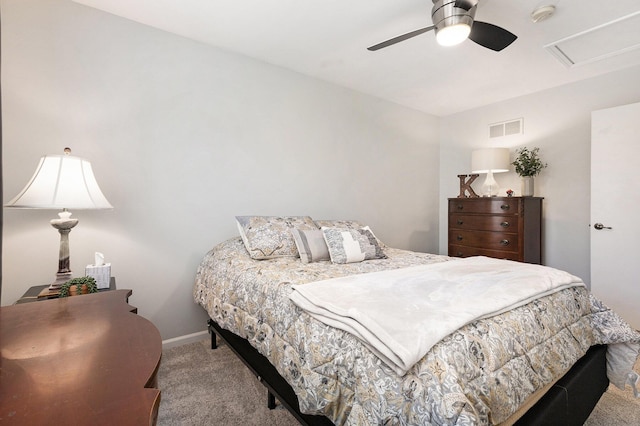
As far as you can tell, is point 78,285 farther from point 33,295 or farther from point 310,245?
point 310,245

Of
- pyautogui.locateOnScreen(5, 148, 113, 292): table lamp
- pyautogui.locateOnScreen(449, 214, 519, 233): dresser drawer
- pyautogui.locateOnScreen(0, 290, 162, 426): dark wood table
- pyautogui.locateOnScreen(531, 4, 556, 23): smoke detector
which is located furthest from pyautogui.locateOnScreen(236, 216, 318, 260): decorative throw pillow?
pyautogui.locateOnScreen(531, 4, 556, 23): smoke detector

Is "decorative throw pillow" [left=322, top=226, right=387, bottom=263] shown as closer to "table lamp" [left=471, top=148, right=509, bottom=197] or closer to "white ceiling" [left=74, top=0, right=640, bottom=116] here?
"white ceiling" [left=74, top=0, right=640, bottom=116]

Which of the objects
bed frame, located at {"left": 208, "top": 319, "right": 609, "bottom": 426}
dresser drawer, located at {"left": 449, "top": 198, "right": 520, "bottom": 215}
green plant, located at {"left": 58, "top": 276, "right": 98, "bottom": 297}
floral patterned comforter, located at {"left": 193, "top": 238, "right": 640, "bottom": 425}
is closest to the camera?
floral patterned comforter, located at {"left": 193, "top": 238, "right": 640, "bottom": 425}

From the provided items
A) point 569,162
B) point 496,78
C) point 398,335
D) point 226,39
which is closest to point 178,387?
point 398,335

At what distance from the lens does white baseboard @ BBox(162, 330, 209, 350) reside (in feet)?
8.40

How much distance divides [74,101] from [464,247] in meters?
3.73

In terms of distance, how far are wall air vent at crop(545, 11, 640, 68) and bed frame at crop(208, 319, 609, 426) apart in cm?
Answer: 219

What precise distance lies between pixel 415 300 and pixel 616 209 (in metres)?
2.73

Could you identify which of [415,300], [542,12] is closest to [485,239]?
[542,12]

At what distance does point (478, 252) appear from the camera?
3.65 metres

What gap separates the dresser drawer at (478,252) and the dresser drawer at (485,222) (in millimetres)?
220

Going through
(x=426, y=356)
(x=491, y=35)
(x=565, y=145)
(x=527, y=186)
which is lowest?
(x=426, y=356)

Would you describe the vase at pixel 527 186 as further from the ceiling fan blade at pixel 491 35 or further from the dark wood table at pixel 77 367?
the dark wood table at pixel 77 367

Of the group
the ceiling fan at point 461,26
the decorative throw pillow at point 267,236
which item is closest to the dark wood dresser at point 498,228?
the ceiling fan at point 461,26
